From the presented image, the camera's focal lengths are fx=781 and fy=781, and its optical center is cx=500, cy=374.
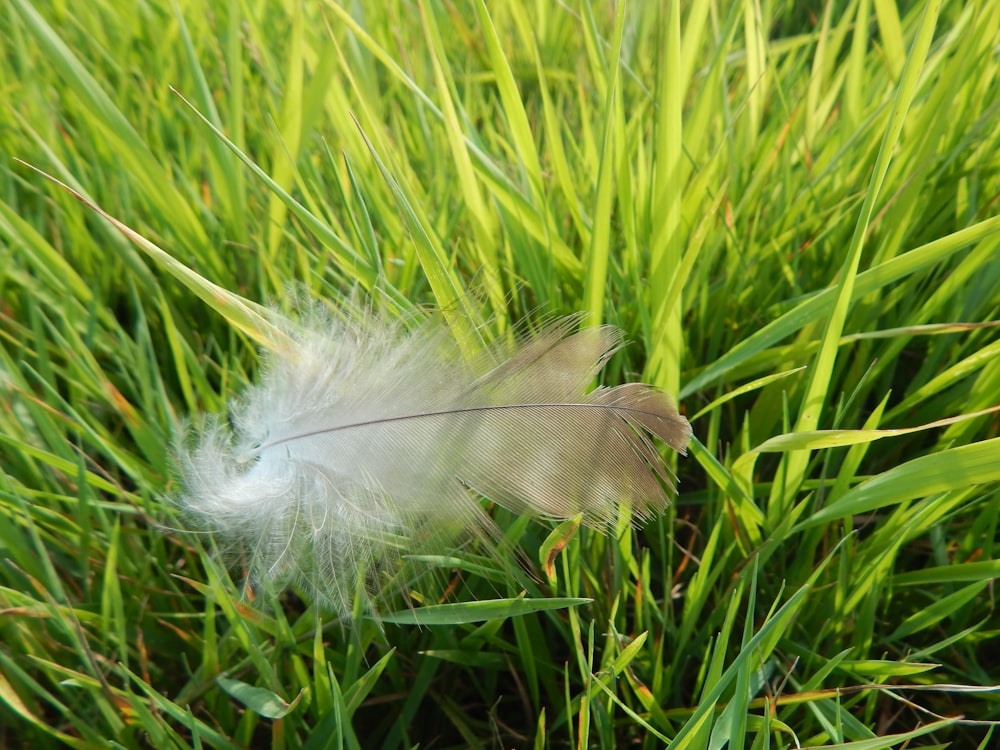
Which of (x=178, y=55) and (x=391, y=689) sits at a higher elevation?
(x=178, y=55)

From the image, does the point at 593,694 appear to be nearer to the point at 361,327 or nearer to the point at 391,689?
the point at 391,689

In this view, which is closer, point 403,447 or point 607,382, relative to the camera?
point 403,447

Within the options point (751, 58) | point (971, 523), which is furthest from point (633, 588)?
point (751, 58)
